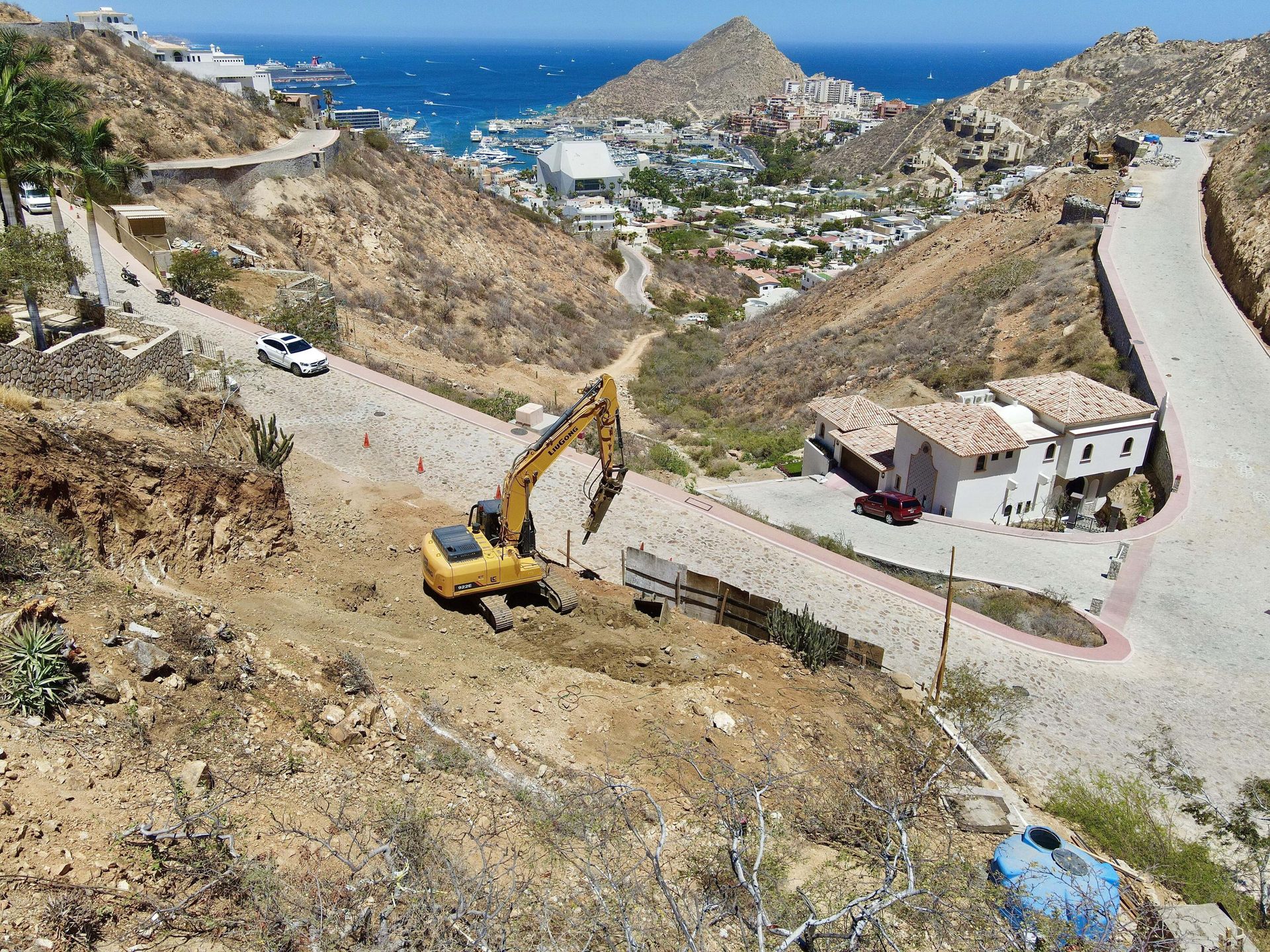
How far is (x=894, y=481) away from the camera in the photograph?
22.8 m

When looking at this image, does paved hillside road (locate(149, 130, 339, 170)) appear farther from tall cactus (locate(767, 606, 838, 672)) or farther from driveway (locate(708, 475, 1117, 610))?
tall cactus (locate(767, 606, 838, 672))

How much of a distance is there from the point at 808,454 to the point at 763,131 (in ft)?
565

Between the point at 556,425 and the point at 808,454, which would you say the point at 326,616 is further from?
the point at 808,454

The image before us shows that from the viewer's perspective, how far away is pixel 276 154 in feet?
137

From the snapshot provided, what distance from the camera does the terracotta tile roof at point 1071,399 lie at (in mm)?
21344

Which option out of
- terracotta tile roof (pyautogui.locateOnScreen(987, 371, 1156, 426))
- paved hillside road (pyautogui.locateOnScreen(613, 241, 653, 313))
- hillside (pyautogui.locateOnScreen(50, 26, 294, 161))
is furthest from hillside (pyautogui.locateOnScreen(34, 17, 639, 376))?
terracotta tile roof (pyautogui.locateOnScreen(987, 371, 1156, 426))

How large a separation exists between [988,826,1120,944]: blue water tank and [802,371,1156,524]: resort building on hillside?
13115 mm

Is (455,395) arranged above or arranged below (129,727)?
below

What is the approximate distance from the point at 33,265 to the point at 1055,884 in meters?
19.2

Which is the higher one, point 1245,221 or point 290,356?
point 1245,221

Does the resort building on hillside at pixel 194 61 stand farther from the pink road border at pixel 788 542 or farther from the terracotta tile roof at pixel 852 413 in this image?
the terracotta tile roof at pixel 852 413

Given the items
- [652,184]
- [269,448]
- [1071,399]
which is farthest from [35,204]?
[652,184]

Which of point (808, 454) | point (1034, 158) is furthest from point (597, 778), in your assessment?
point (1034, 158)

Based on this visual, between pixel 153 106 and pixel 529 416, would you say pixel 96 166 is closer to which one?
pixel 529 416
